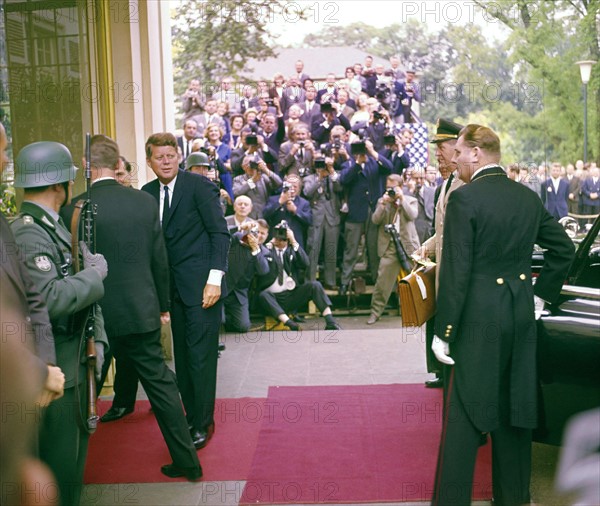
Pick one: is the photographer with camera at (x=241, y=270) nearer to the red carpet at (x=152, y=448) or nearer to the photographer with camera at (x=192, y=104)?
the red carpet at (x=152, y=448)

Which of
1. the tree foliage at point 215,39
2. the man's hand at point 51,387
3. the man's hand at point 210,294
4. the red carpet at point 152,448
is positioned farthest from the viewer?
the tree foliage at point 215,39

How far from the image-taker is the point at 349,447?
4535 millimetres

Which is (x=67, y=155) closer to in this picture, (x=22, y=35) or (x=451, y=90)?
(x=22, y=35)

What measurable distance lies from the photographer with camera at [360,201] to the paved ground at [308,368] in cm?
74

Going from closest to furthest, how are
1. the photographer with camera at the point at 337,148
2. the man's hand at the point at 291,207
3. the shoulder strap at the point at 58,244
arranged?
the shoulder strap at the point at 58,244 → the man's hand at the point at 291,207 → the photographer with camera at the point at 337,148

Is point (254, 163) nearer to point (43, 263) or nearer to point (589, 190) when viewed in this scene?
point (43, 263)

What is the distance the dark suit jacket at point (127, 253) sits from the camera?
3.86 meters

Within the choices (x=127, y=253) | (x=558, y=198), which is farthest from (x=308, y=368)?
(x=558, y=198)

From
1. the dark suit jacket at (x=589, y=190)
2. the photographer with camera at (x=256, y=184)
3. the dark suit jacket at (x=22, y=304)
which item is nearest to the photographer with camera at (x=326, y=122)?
the photographer with camera at (x=256, y=184)

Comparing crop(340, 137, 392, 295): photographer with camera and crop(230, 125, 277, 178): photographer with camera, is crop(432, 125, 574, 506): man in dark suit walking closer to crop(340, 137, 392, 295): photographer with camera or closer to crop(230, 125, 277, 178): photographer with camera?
crop(340, 137, 392, 295): photographer with camera

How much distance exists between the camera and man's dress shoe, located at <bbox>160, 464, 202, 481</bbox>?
406 centimetres

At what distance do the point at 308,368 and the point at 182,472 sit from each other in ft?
8.76

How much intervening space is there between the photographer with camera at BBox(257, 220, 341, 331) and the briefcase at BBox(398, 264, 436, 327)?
15.9ft

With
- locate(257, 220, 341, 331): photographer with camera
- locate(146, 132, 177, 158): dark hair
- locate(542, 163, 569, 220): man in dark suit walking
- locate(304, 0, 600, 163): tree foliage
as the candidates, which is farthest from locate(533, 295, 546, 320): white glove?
locate(304, 0, 600, 163): tree foliage
